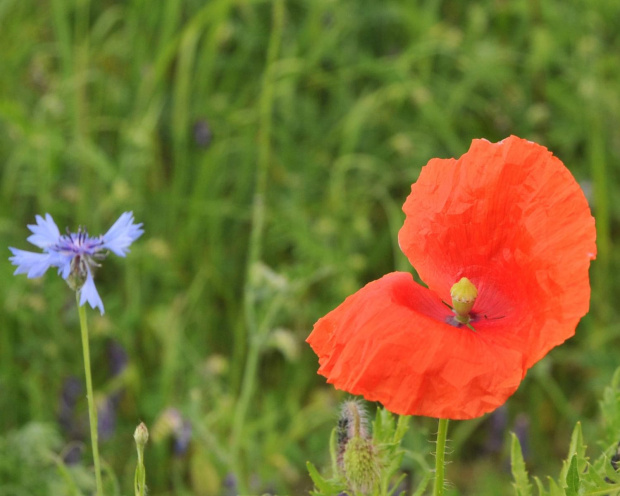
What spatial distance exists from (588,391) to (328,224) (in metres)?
1.02

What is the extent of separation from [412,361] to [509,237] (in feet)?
0.72

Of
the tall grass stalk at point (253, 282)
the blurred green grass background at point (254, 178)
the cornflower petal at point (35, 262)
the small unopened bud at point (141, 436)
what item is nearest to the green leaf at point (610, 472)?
the small unopened bud at point (141, 436)

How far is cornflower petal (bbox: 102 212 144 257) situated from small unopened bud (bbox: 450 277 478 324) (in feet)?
1.26

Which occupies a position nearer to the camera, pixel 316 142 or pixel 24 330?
pixel 24 330

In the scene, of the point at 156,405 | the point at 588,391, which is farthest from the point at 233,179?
the point at 588,391

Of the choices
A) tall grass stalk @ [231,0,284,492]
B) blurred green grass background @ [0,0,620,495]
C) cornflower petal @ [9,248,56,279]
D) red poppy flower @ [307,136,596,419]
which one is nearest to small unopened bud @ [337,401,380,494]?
red poppy flower @ [307,136,596,419]

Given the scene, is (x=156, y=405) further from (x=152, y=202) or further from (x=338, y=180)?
(x=338, y=180)

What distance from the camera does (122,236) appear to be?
1.11 metres

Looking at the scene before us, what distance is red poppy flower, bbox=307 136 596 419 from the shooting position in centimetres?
86

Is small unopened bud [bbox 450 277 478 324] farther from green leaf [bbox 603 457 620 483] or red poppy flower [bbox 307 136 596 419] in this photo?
green leaf [bbox 603 457 620 483]

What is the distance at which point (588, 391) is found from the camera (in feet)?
9.50

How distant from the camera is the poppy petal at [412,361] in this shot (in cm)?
85

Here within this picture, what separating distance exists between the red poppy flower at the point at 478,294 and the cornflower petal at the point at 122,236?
0.28 metres

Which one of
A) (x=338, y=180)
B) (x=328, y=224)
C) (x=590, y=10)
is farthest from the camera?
(x=590, y=10)
